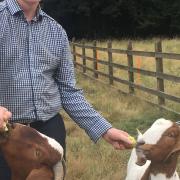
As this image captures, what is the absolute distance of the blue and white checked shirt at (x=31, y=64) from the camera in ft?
11.9

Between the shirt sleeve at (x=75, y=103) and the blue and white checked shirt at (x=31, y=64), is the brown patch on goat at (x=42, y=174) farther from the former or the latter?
the shirt sleeve at (x=75, y=103)

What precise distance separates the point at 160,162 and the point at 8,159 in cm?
144

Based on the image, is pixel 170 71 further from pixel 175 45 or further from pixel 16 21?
pixel 16 21

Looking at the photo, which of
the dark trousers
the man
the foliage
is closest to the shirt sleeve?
the man

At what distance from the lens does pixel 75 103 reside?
3928 mm

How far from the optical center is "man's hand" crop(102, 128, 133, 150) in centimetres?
370

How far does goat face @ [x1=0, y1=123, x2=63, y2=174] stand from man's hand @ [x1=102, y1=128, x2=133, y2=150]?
632 millimetres

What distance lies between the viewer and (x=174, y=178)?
4.51m

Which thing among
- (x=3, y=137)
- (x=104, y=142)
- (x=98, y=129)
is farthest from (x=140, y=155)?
(x=104, y=142)

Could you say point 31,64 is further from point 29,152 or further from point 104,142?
point 104,142

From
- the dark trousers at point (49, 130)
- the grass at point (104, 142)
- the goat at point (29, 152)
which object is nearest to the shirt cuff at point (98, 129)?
the dark trousers at point (49, 130)

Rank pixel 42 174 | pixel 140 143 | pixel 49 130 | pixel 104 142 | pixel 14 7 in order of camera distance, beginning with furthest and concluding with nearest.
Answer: pixel 104 142 < pixel 140 143 < pixel 49 130 < pixel 14 7 < pixel 42 174

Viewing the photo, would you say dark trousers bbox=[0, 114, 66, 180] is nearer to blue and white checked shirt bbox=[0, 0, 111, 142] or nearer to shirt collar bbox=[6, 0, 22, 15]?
blue and white checked shirt bbox=[0, 0, 111, 142]

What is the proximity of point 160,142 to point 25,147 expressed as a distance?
1.29 meters
